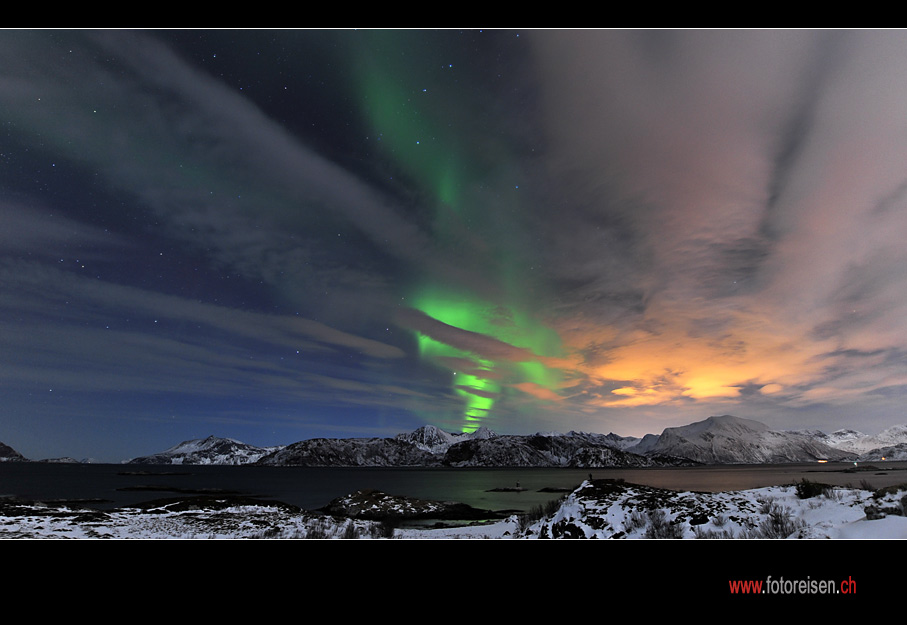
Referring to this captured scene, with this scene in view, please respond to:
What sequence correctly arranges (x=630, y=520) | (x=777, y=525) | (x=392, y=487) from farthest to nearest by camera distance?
(x=392, y=487) → (x=630, y=520) → (x=777, y=525)

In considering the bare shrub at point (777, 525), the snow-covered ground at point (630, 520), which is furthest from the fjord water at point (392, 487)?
the bare shrub at point (777, 525)

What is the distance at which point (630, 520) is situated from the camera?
12.6 metres

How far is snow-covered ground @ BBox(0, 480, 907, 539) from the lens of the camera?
29.3 ft

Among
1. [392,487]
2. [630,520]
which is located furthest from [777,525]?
[392,487]

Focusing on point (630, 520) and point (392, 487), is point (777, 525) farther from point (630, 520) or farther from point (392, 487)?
point (392, 487)

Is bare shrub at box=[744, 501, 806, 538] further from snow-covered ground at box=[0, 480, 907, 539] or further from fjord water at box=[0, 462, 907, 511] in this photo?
fjord water at box=[0, 462, 907, 511]

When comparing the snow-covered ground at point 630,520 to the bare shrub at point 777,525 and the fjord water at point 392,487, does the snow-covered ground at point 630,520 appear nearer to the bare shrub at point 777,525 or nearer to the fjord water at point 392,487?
the bare shrub at point 777,525

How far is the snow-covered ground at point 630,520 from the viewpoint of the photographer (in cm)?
892

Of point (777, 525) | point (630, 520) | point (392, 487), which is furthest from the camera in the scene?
point (392, 487)
